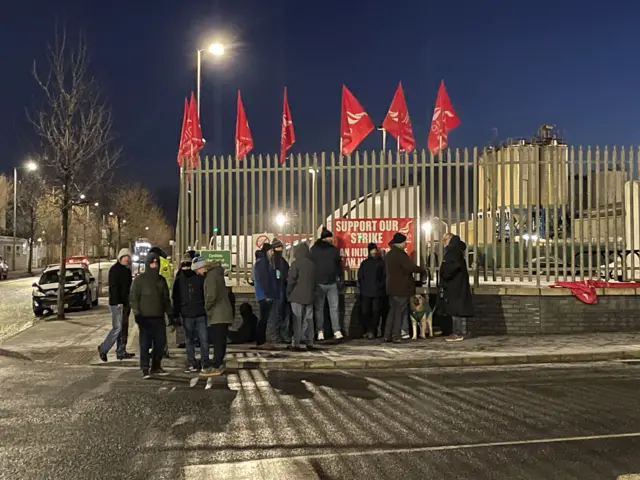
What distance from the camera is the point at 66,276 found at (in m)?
20.4

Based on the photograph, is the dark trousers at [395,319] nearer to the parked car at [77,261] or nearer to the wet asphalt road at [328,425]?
the wet asphalt road at [328,425]

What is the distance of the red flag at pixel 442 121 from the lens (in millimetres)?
12795

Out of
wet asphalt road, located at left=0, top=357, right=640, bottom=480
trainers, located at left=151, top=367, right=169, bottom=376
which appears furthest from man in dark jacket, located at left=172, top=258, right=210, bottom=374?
wet asphalt road, located at left=0, top=357, right=640, bottom=480

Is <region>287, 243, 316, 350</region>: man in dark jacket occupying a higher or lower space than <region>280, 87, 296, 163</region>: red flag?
lower

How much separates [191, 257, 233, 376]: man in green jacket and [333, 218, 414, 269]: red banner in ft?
11.7

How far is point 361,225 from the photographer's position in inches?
478

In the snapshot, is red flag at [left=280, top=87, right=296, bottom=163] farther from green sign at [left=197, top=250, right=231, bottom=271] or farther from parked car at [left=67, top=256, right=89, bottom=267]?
parked car at [left=67, top=256, right=89, bottom=267]

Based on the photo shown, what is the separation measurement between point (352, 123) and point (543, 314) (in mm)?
Answer: 5207

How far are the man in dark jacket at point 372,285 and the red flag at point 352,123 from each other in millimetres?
2698

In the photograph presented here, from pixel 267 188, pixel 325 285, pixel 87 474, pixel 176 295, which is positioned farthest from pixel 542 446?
pixel 267 188

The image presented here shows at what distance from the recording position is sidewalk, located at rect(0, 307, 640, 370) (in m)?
9.73

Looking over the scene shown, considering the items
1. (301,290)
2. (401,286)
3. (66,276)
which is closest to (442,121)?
(401,286)

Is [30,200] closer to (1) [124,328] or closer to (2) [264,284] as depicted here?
(1) [124,328]

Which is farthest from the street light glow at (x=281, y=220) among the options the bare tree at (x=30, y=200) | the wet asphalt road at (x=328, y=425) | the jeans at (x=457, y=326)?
the bare tree at (x=30, y=200)
